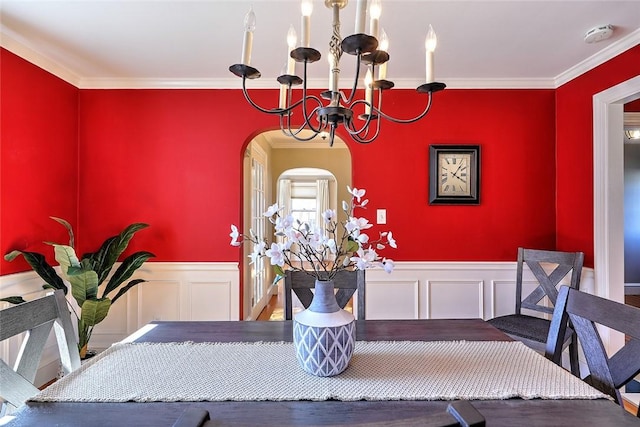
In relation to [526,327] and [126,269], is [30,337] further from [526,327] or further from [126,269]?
[526,327]

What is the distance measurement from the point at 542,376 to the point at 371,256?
0.68 metres

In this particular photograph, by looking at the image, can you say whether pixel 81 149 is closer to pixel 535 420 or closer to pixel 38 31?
pixel 38 31

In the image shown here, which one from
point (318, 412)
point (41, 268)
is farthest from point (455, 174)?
point (41, 268)

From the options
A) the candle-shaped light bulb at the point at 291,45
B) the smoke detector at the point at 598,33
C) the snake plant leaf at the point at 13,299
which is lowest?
the snake plant leaf at the point at 13,299

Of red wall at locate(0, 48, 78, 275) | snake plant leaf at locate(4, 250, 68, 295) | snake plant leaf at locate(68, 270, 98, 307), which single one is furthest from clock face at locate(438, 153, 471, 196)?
red wall at locate(0, 48, 78, 275)

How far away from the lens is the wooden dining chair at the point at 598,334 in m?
1.04

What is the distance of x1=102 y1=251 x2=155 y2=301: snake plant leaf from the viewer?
2.48 metres

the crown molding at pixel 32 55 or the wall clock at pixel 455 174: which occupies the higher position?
the crown molding at pixel 32 55

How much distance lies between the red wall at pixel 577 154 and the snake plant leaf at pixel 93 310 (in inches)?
138

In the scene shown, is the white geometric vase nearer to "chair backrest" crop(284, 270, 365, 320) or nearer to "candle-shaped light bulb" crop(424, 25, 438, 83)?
"chair backrest" crop(284, 270, 365, 320)

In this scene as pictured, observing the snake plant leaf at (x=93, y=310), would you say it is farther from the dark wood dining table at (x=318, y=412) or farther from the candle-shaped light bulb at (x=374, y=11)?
the candle-shaped light bulb at (x=374, y=11)

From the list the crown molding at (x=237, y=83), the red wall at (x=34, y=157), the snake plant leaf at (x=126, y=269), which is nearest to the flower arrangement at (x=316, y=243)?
the snake plant leaf at (x=126, y=269)

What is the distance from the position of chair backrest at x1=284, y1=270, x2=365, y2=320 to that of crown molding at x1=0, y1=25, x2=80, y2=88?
92.3 inches

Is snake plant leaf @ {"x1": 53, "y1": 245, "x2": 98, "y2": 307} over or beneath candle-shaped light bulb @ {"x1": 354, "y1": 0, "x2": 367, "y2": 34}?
beneath
